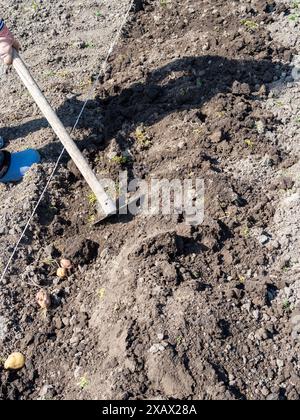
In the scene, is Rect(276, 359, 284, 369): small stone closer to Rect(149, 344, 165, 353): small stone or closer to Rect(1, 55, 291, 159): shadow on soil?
Rect(149, 344, 165, 353): small stone

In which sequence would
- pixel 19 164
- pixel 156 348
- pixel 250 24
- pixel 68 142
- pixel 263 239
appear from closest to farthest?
pixel 156 348 → pixel 263 239 → pixel 68 142 → pixel 19 164 → pixel 250 24

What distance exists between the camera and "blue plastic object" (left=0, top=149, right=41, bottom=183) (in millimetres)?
4992

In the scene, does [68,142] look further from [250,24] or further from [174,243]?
[250,24]

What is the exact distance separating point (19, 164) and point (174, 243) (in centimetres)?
177

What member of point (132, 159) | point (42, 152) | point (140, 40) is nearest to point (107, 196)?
point (132, 159)

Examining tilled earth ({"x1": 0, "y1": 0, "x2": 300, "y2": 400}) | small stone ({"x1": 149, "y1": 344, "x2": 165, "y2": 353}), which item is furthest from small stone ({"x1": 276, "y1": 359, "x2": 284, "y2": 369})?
small stone ({"x1": 149, "y1": 344, "x2": 165, "y2": 353})

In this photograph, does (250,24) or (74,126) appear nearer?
(74,126)

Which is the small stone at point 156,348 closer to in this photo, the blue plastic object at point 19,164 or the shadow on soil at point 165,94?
the blue plastic object at point 19,164

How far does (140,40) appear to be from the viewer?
6.62 meters

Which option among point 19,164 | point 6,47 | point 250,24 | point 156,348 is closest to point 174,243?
point 156,348

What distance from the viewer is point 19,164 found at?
16.5ft

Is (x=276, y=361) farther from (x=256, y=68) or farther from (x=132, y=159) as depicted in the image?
(x=256, y=68)

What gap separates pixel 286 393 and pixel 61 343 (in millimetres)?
1556

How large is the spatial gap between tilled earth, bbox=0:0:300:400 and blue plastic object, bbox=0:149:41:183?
0.33 ft
